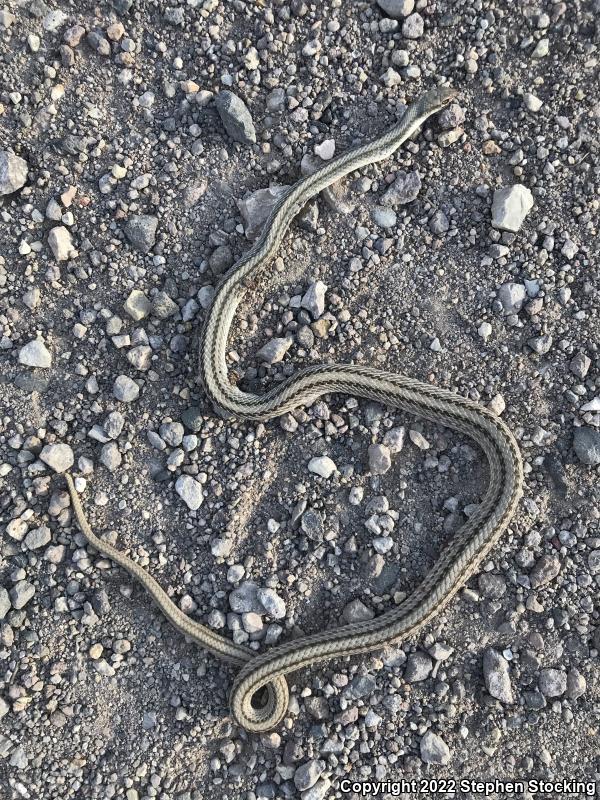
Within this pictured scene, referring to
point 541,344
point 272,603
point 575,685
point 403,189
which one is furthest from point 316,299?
point 575,685

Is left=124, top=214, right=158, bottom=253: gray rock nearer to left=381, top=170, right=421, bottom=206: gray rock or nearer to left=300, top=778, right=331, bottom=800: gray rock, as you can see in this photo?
left=381, top=170, right=421, bottom=206: gray rock

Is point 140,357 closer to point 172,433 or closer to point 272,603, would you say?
point 172,433

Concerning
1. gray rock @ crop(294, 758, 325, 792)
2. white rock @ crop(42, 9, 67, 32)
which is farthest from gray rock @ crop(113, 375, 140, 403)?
gray rock @ crop(294, 758, 325, 792)

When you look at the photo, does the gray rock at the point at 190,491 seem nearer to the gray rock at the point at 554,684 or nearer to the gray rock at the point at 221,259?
the gray rock at the point at 221,259

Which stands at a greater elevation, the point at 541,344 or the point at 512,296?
the point at 512,296

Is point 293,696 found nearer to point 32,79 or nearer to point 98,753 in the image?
point 98,753

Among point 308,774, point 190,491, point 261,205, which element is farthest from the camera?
point 261,205

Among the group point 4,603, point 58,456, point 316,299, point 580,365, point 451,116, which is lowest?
point 4,603
